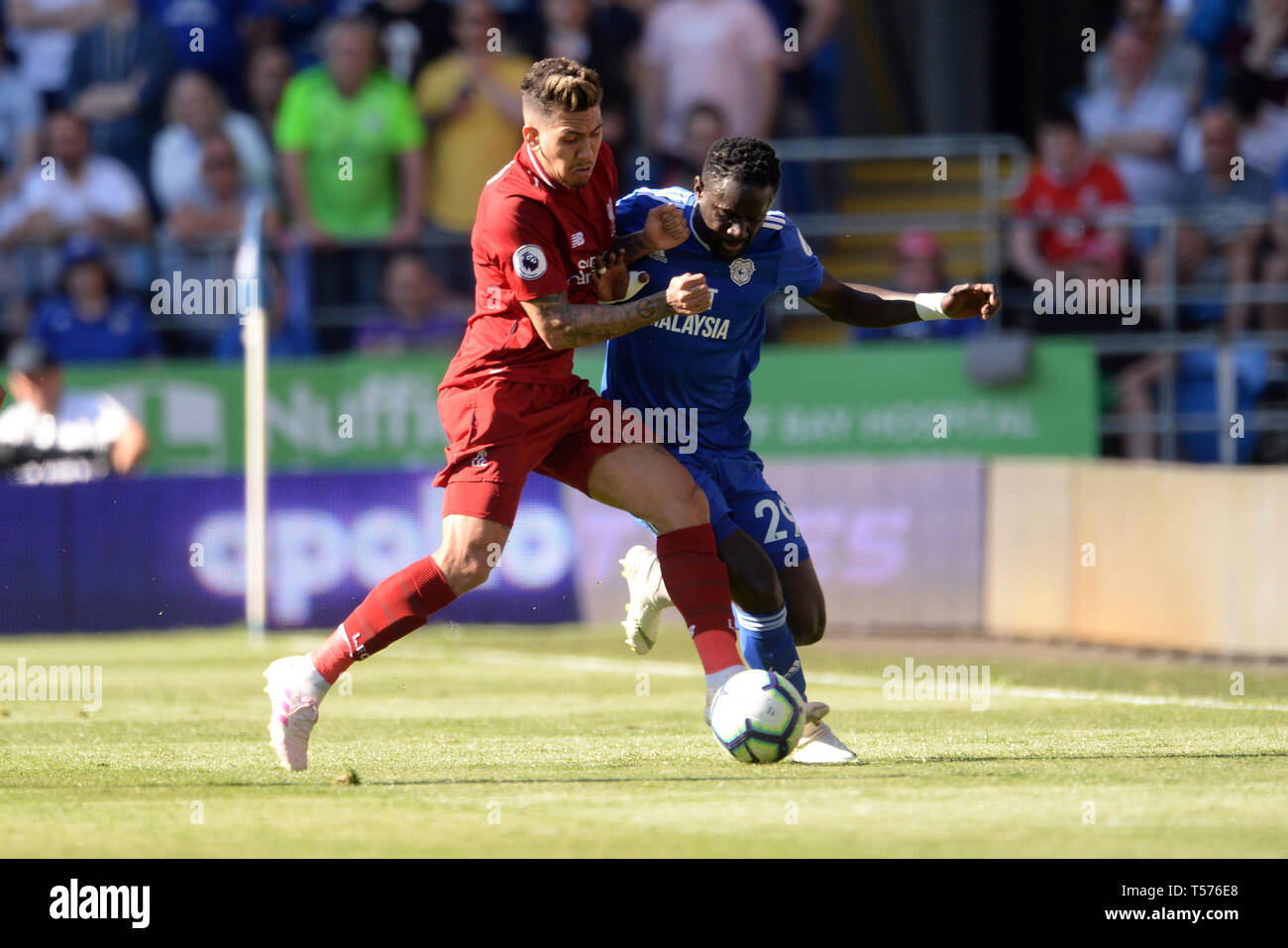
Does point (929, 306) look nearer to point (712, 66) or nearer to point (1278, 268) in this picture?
point (1278, 268)

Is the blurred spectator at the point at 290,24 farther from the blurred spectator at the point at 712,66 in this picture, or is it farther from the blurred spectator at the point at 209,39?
the blurred spectator at the point at 712,66

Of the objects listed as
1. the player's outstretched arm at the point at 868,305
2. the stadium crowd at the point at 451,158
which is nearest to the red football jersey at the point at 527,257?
the player's outstretched arm at the point at 868,305

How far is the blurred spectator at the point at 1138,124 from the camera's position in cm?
1561

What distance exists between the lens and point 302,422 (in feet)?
50.1

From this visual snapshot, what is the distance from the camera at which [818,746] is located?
23.3 ft

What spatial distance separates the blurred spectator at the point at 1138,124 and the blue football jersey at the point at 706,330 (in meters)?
8.78

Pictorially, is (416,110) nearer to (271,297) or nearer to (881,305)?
(271,297)

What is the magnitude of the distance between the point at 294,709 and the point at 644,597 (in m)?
1.65

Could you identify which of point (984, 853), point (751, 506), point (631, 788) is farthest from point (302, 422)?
point (984, 853)

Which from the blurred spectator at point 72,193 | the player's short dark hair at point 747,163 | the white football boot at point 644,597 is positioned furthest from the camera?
the blurred spectator at point 72,193

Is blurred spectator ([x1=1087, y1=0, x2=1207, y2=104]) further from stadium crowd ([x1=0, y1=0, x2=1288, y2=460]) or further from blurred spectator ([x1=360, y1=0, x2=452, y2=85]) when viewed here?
blurred spectator ([x1=360, y1=0, x2=452, y2=85])

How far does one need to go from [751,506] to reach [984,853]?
2.64 m

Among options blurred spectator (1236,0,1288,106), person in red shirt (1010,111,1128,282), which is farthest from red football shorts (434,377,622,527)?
blurred spectator (1236,0,1288,106)
